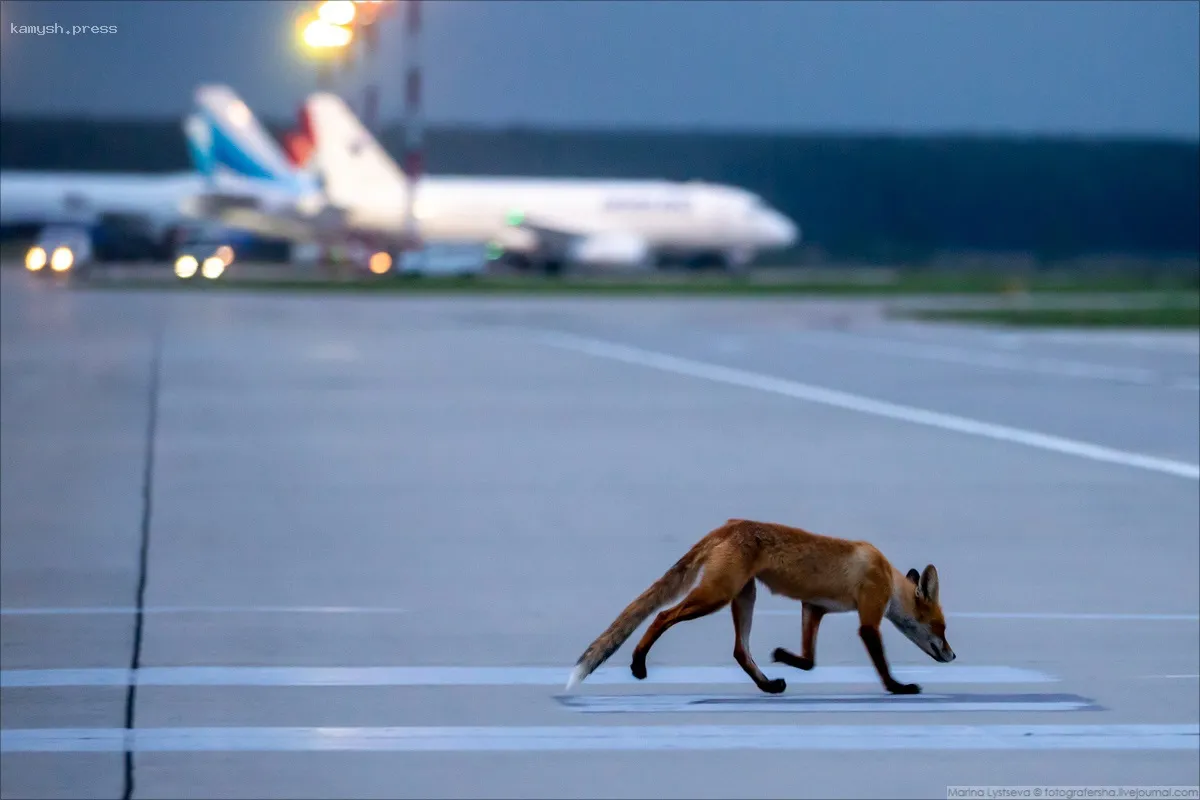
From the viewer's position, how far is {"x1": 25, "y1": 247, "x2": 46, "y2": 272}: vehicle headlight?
9.92 ft

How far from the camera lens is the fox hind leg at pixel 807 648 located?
53.4 inches

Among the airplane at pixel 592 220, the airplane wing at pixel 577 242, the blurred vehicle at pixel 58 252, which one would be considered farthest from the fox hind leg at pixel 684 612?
the airplane wing at pixel 577 242

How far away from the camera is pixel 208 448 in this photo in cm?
1273

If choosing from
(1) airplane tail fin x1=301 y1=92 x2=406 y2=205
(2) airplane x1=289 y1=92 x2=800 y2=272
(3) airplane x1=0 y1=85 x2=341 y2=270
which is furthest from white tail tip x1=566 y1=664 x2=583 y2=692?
(2) airplane x1=289 y1=92 x2=800 y2=272

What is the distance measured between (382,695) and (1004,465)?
4.10 m

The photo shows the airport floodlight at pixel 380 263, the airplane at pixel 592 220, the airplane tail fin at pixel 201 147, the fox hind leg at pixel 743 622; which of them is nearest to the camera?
the fox hind leg at pixel 743 622

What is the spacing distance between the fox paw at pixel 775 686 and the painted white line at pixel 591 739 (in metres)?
0.92

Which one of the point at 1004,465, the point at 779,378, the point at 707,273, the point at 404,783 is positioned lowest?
the point at 404,783

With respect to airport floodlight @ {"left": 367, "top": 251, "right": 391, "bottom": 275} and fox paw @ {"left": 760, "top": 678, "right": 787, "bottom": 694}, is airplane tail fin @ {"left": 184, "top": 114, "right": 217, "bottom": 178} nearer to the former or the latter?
fox paw @ {"left": 760, "top": 678, "right": 787, "bottom": 694}

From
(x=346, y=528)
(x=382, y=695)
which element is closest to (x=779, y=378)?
(x=346, y=528)

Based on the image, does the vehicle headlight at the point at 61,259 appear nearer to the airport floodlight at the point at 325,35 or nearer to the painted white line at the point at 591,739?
the airport floodlight at the point at 325,35

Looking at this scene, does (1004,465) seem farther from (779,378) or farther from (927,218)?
(779,378)

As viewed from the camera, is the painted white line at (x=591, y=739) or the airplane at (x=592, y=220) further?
the airplane at (x=592, y=220)

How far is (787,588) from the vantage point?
1.34 m
